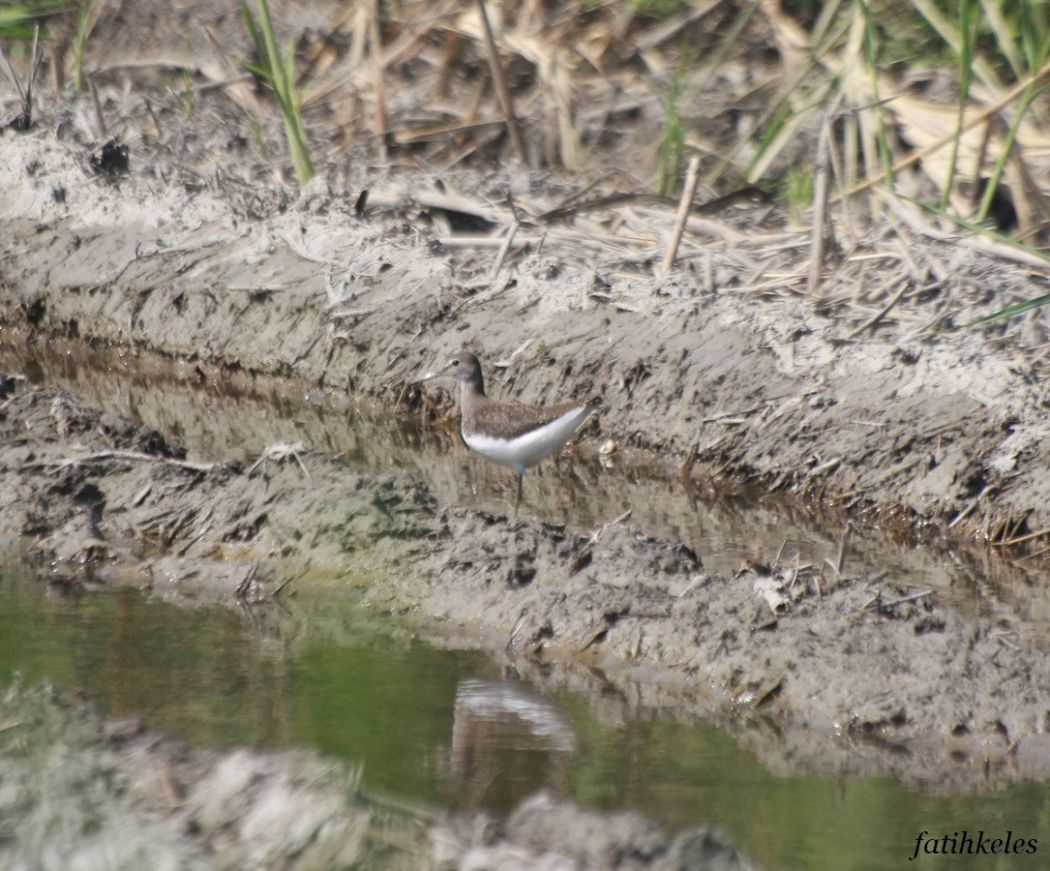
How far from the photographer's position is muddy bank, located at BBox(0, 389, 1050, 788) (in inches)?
210

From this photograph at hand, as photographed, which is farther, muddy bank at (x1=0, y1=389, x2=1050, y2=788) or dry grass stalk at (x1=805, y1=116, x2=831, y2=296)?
dry grass stalk at (x1=805, y1=116, x2=831, y2=296)

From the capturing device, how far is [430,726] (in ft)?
17.6

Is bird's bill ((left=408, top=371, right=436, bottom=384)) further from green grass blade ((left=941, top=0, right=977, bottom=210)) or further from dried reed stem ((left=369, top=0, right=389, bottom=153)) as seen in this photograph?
dried reed stem ((left=369, top=0, right=389, bottom=153))

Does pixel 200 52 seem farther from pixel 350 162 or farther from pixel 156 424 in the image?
pixel 156 424

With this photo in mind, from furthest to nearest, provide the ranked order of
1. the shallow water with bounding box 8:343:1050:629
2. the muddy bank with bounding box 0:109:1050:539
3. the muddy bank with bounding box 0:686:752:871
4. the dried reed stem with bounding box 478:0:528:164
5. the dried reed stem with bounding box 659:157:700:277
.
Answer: the dried reed stem with bounding box 478:0:528:164
the dried reed stem with bounding box 659:157:700:277
the muddy bank with bounding box 0:109:1050:539
the shallow water with bounding box 8:343:1050:629
the muddy bank with bounding box 0:686:752:871

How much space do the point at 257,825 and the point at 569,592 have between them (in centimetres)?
224

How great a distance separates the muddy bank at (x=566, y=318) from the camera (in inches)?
320

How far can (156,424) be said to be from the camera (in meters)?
9.39

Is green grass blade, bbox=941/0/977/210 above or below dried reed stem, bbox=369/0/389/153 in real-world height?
below

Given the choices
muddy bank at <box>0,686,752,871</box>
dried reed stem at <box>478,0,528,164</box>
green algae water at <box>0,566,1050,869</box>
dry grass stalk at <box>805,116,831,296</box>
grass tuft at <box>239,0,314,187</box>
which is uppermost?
dried reed stem at <box>478,0,528,164</box>

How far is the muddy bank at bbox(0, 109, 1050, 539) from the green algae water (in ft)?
9.51

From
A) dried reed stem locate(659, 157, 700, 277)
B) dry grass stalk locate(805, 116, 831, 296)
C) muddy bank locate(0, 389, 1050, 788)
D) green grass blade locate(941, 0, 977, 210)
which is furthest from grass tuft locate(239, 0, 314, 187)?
green grass blade locate(941, 0, 977, 210)

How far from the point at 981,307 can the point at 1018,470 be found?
4.24 ft

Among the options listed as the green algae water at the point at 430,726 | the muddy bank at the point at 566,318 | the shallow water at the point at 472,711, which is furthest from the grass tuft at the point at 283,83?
the green algae water at the point at 430,726
